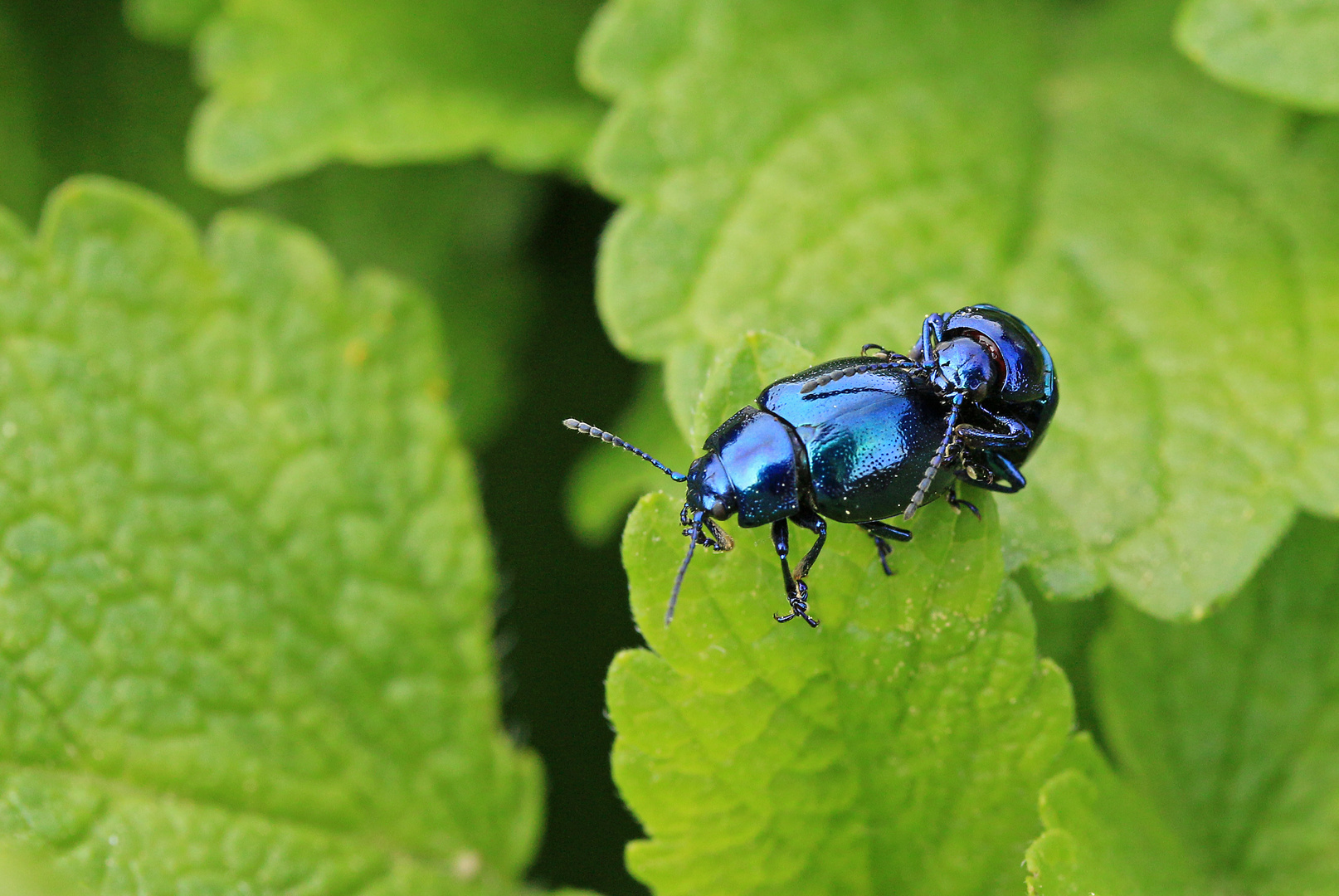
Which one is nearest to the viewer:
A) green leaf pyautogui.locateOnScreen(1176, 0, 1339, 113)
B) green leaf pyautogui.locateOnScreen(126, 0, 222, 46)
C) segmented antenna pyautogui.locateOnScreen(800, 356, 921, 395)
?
segmented antenna pyautogui.locateOnScreen(800, 356, 921, 395)

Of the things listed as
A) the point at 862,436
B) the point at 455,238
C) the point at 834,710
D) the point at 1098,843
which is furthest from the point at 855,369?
the point at 455,238

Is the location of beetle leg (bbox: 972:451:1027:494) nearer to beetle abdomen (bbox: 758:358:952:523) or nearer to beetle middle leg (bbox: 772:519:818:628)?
beetle abdomen (bbox: 758:358:952:523)

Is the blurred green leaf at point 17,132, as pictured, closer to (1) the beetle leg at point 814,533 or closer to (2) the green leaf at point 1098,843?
(1) the beetle leg at point 814,533

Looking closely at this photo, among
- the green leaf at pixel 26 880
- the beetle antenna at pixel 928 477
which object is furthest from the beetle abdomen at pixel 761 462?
the green leaf at pixel 26 880

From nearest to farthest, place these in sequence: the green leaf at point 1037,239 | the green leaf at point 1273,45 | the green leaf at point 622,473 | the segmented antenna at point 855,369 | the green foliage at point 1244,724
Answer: the segmented antenna at point 855,369 → the green foliage at point 1244,724 → the green leaf at point 1037,239 → the green leaf at point 1273,45 → the green leaf at point 622,473

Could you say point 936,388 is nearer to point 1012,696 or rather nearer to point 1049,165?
point 1012,696

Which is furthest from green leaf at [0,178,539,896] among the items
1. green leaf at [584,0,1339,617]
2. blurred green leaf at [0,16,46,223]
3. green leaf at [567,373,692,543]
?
blurred green leaf at [0,16,46,223]

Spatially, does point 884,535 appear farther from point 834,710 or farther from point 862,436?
point 834,710
